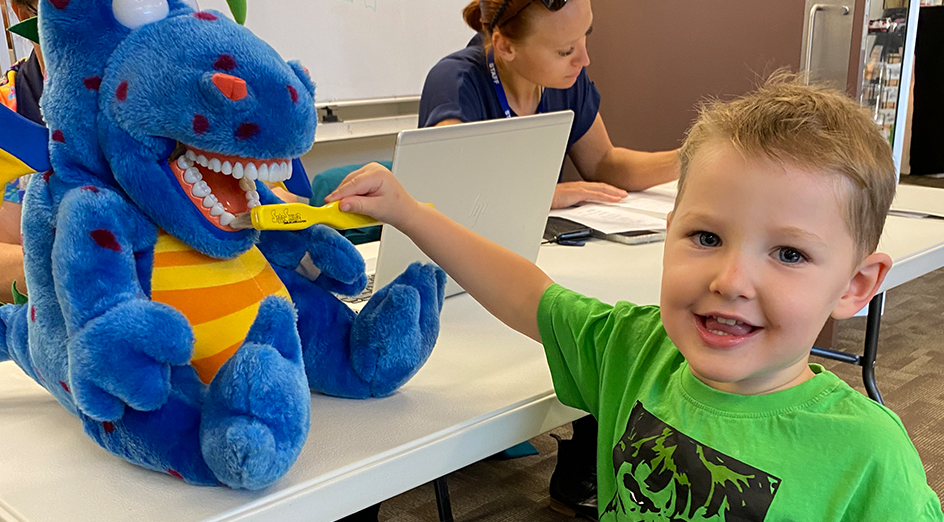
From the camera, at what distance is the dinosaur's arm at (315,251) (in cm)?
83

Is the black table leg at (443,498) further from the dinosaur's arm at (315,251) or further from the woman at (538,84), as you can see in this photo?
the woman at (538,84)

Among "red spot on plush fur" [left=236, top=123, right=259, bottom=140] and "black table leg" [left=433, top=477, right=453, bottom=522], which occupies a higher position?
"red spot on plush fur" [left=236, top=123, right=259, bottom=140]

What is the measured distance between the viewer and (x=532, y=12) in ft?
5.82

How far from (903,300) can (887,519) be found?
290 centimetres

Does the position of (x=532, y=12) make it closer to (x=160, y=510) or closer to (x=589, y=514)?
(x=589, y=514)

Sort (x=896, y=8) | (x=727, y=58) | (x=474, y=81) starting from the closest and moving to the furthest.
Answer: (x=474, y=81) → (x=896, y=8) → (x=727, y=58)

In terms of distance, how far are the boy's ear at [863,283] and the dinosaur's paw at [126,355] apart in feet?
1.88

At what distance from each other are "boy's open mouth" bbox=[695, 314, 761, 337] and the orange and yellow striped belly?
408 millimetres

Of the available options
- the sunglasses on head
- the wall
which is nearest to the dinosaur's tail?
the sunglasses on head

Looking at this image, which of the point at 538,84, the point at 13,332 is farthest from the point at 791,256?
the point at 538,84

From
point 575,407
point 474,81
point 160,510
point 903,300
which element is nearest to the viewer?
point 160,510

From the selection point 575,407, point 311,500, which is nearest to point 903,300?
point 575,407

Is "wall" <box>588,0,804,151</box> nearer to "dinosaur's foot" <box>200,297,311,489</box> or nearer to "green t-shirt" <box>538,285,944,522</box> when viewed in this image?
"green t-shirt" <box>538,285,944,522</box>

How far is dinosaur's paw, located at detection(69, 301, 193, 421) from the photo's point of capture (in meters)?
0.62
